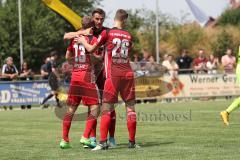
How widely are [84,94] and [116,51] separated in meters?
1.16

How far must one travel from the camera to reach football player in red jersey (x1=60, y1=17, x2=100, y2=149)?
39.7 feet

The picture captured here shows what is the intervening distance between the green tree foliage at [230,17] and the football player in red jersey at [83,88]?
8247 centimetres

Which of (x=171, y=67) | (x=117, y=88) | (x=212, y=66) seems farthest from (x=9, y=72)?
(x=117, y=88)

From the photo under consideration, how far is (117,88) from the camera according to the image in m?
11.8

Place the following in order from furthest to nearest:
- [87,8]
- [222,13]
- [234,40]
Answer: [222,13], [234,40], [87,8]

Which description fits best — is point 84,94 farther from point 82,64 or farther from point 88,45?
point 88,45

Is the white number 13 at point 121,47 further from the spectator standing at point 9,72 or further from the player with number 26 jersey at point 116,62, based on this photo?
the spectator standing at point 9,72

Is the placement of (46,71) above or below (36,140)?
above

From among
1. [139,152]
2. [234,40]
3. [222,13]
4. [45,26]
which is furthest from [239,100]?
[222,13]

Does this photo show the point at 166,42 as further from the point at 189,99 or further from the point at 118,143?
the point at 118,143

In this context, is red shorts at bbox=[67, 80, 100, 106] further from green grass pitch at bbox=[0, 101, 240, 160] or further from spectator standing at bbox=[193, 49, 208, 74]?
spectator standing at bbox=[193, 49, 208, 74]

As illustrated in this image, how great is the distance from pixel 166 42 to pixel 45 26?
2013 cm

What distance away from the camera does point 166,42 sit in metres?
77.1

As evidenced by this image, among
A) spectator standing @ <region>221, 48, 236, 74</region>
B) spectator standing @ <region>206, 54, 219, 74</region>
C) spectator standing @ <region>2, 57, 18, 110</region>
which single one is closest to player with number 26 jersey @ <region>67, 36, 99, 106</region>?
spectator standing @ <region>2, 57, 18, 110</region>
